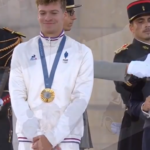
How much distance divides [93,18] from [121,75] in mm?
783

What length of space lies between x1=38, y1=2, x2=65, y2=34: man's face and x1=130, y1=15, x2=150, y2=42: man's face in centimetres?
56

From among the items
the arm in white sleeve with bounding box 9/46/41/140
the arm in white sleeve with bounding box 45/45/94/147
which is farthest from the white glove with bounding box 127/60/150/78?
the arm in white sleeve with bounding box 9/46/41/140

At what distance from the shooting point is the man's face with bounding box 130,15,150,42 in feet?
8.15

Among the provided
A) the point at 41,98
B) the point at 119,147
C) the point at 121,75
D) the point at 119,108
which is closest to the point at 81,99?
the point at 41,98

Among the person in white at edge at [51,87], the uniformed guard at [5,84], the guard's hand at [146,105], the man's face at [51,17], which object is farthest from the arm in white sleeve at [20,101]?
the guard's hand at [146,105]

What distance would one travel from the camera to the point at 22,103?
6.49 ft

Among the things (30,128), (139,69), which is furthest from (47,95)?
(139,69)

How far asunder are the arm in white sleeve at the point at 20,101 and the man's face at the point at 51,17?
0.15 m

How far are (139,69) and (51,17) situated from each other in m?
0.45

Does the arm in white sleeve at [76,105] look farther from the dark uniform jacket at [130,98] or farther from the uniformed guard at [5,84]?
the uniformed guard at [5,84]

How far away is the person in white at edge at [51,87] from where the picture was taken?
1947mm

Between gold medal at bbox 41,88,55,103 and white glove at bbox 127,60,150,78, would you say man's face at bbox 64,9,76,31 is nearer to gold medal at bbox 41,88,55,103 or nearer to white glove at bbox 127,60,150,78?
white glove at bbox 127,60,150,78

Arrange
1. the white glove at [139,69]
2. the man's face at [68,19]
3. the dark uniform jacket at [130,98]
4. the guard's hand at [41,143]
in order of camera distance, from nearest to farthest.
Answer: the guard's hand at [41,143] → the white glove at [139,69] → the dark uniform jacket at [130,98] → the man's face at [68,19]

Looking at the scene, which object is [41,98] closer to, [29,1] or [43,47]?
[43,47]
